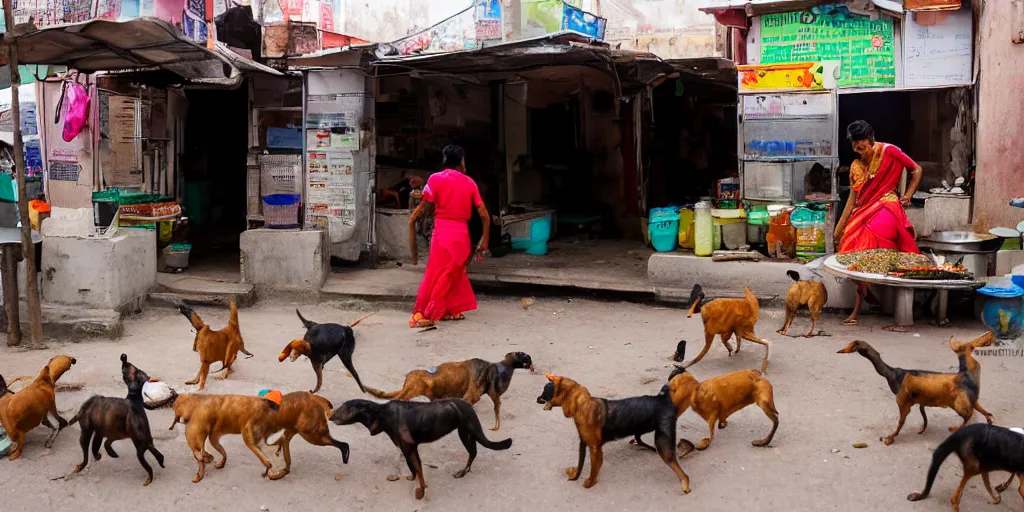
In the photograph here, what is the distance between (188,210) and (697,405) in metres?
11.6

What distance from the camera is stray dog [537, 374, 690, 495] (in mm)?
4812

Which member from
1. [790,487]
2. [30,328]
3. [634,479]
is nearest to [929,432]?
[790,487]

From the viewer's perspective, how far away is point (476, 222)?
41.5 feet

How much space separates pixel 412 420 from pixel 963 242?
6.27 metres

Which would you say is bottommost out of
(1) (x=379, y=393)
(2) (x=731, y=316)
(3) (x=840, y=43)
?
(1) (x=379, y=393)

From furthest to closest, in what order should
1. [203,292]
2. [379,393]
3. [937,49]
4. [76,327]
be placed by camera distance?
1. [203,292]
2. [937,49]
3. [76,327]
4. [379,393]

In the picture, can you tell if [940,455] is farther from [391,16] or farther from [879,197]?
[391,16]

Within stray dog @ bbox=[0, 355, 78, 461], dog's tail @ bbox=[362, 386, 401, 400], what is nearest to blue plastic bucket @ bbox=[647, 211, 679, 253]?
dog's tail @ bbox=[362, 386, 401, 400]

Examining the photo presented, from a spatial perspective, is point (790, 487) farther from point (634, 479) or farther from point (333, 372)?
point (333, 372)

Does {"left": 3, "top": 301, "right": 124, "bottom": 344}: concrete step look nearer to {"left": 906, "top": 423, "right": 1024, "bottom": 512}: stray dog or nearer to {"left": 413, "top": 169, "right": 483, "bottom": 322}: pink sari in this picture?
{"left": 413, "top": 169, "right": 483, "bottom": 322}: pink sari

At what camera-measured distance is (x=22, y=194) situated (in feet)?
25.9

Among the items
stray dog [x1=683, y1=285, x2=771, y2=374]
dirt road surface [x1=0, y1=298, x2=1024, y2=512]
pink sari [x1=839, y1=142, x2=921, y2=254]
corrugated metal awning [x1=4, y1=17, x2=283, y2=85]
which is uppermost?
corrugated metal awning [x1=4, y1=17, x2=283, y2=85]

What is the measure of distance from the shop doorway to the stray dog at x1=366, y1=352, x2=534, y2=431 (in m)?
8.47

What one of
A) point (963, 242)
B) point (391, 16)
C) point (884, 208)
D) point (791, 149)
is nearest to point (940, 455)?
point (884, 208)
